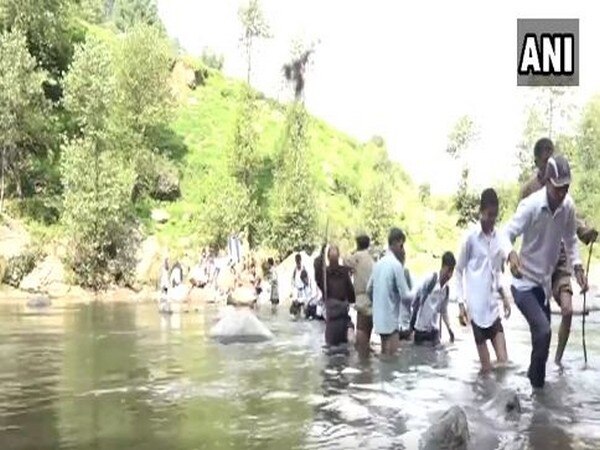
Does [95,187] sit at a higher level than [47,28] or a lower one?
lower

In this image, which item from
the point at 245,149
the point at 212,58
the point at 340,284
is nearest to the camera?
the point at 340,284

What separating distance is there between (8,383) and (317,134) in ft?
200

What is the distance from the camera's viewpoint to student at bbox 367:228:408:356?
37.7 ft

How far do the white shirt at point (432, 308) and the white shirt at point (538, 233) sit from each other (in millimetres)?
4315

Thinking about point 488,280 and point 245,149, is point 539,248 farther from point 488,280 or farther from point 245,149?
point 245,149

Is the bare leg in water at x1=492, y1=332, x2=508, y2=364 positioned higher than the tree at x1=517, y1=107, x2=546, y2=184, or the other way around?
the tree at x1=517, y1=107, x2=546, y2=184

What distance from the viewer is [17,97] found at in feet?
137

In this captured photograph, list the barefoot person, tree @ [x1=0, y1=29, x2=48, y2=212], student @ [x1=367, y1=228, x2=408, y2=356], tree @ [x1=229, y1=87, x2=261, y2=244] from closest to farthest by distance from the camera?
the barefoot person → student @ [x1=367, y1=228, x2=408, y2=356] → tree @ [x1=0, y1=29, x2=48, y2=212] → tree @ [x1=229, y1=87, x2=261, y2=244]

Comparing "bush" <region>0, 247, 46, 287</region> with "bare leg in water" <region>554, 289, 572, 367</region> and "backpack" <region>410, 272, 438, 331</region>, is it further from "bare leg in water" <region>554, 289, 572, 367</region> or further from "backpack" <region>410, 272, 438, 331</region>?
"bare leg in water" <region>554, 289, 572, 367</region>

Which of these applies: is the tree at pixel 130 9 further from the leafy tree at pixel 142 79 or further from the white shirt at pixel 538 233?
the white shirt at pixel 538 233

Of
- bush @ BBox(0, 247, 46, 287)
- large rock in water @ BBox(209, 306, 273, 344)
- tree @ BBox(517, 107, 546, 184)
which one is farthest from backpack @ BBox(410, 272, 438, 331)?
tree @ BBox(517, 107, 546, 184)

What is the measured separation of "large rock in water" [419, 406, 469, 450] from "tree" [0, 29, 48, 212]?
38448 mm

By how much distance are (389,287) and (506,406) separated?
4286mm

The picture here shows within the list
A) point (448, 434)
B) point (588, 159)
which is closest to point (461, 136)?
point (588, 159)
